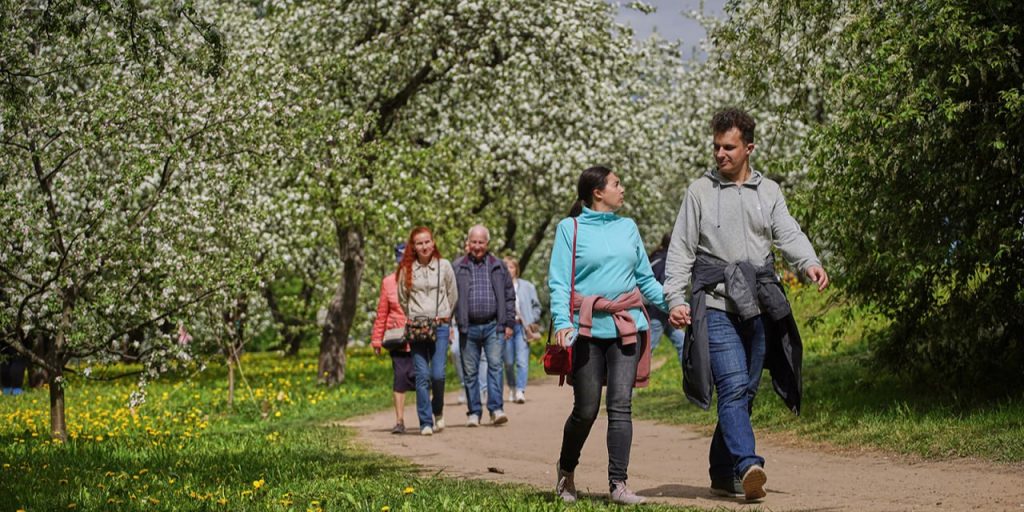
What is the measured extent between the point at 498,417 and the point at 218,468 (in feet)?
16.8

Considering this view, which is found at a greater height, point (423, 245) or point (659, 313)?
point (423, 245)

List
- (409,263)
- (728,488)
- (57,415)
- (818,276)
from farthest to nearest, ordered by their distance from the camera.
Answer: (409,263) < (57,415) < (728,488) < (818,276)

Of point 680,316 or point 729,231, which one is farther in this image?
point 729,231

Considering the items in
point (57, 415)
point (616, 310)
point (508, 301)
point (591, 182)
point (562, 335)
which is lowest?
point (57, 415)

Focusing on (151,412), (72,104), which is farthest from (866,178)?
(151,412)

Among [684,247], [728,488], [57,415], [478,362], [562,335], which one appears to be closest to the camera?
[562,335]

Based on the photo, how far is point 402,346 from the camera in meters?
12.9

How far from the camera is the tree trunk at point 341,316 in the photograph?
21.5 metres

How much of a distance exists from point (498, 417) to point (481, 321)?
1.00 meters

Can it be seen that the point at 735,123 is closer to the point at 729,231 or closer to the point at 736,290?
the point at 729,231

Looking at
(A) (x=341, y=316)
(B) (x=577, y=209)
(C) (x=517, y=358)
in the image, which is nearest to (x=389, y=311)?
(C) (x=517, y=358)

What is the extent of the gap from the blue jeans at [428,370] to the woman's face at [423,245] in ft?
2.41

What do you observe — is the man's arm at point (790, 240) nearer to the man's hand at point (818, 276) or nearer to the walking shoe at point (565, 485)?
the man's hand at point (818, 276)

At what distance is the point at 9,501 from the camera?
7129mm
